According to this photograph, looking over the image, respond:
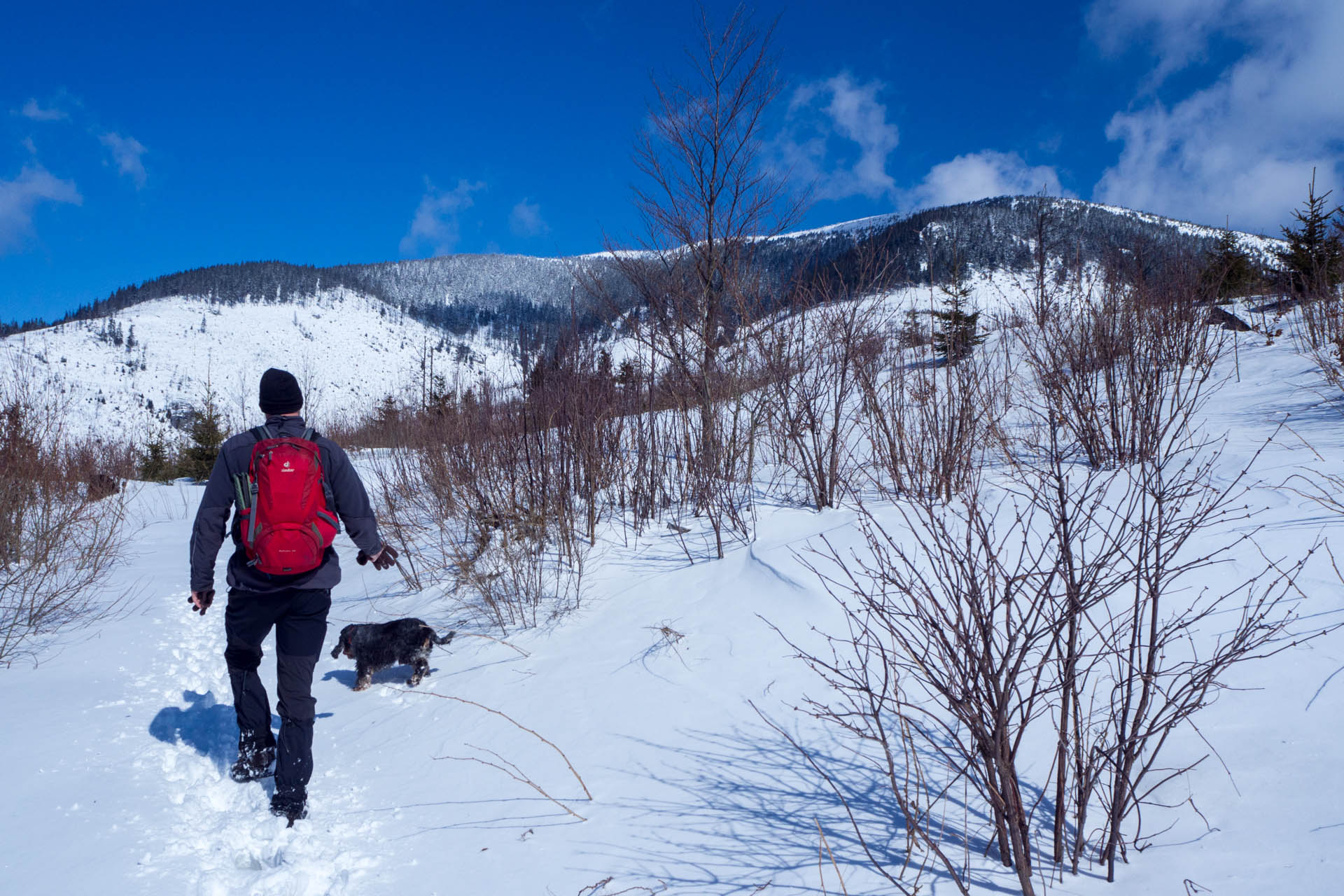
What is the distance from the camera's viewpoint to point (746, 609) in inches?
174

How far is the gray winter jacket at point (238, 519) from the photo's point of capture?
287cm

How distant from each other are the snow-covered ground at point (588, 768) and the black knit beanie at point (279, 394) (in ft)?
5.83

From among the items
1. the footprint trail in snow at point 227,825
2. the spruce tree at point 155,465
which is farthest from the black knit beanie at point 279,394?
the spruce tree at point 155,465

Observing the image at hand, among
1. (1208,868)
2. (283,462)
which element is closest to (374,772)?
(283,462)

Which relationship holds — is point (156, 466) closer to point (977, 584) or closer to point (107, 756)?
point (107, 756)

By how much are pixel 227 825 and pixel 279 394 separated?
72.9 inches

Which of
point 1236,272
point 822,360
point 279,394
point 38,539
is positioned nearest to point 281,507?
point 279,394

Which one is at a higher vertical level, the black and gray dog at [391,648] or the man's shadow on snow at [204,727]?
the black and gray dog at [391,648]

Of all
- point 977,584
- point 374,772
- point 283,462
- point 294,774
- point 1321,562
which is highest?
point 283,462

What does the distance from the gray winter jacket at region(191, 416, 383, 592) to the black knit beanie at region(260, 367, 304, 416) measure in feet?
0.14

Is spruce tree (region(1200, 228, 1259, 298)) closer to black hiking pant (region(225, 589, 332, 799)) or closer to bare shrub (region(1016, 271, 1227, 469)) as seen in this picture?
bare shrub (region(1016, 271, 1227, 469))

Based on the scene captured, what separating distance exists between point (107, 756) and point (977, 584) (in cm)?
407

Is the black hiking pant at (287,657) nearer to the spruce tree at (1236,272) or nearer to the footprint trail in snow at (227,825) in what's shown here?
the footprint trail in snow at (227,825)

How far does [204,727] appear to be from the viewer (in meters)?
3.73
